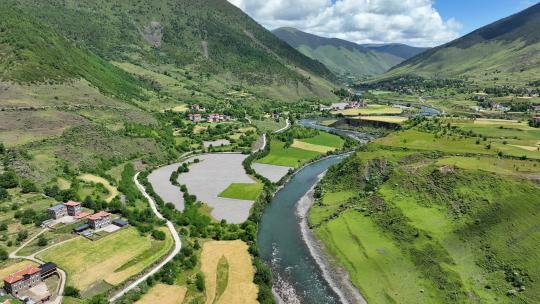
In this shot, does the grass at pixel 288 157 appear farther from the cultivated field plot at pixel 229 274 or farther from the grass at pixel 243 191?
the cultivated field plot at pixel 229 274

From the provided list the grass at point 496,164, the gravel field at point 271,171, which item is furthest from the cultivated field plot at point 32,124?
the grass at point 496,164

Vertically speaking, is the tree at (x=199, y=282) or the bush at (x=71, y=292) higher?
the bush at (x=71, y=292)

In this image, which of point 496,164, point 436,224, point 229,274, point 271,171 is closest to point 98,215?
point 229,274

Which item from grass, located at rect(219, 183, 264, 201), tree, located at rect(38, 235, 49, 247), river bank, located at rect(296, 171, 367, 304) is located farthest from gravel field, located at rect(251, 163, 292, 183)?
tree, located at rect(38, 235, 49, 247)

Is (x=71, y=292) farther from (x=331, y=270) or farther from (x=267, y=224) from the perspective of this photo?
(x=267, y=224)

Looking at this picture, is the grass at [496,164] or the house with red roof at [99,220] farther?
the grass at [496,164]

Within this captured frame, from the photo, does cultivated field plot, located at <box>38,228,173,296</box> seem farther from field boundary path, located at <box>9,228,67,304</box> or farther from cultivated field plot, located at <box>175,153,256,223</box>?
cultivated field plot, located at <box>175,153,256,223</box>

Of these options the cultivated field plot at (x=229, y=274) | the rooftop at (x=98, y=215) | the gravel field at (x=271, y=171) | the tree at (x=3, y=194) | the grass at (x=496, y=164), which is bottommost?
the cultivated field plot at (x=229, y=274)
